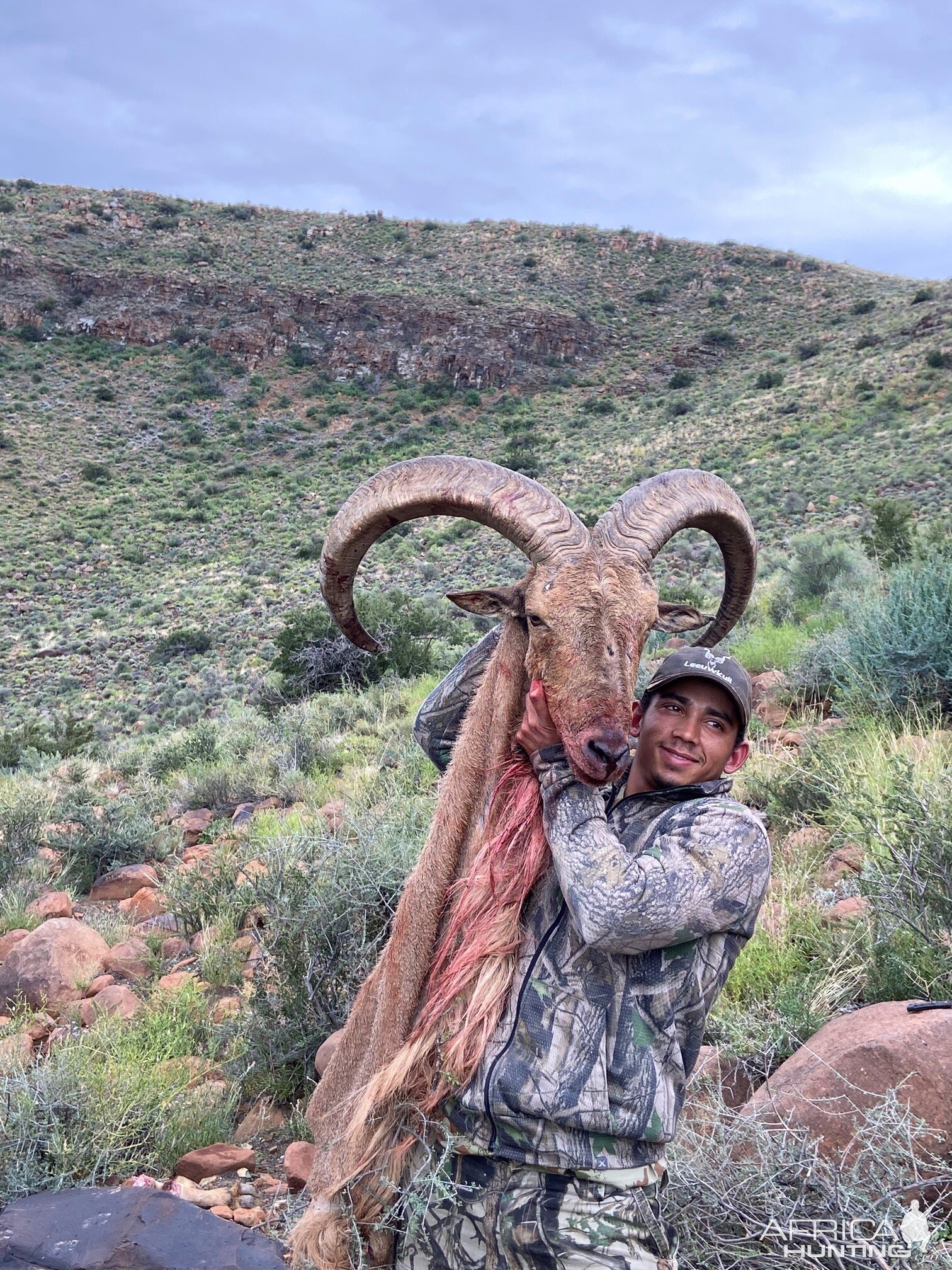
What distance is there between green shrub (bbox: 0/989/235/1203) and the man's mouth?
110 inches

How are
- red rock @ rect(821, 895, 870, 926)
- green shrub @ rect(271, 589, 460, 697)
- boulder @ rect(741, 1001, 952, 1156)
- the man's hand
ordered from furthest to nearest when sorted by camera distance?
green shrub @ rect(271, 589, 460, 697) → red rock @ rect(821, 895, 870, 926) → boulder @ rect(741, 1001, 952, 1156) → the man's hand

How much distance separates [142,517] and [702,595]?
27.5 m

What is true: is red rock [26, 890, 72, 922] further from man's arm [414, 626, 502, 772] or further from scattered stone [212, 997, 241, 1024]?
man's arm [414, 626, 502, 772]

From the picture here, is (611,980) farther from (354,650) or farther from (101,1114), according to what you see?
(354,650)

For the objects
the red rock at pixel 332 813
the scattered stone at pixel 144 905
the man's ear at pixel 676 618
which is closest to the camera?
the man's ear at pixel 676 618

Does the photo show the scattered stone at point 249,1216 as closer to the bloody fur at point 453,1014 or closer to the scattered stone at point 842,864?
the bloody fur at point 453,1014

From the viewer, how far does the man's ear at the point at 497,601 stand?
108 inches

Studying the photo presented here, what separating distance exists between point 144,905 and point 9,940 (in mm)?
1072

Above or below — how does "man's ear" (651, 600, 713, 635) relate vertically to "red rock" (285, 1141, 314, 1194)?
above

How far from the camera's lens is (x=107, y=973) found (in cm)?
544

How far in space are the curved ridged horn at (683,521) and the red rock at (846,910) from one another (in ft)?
5.92

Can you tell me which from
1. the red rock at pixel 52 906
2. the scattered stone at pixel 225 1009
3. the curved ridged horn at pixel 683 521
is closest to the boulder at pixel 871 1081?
the curved ridged horn at pixel 683 521

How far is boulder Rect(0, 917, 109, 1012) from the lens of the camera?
5133 millimetres

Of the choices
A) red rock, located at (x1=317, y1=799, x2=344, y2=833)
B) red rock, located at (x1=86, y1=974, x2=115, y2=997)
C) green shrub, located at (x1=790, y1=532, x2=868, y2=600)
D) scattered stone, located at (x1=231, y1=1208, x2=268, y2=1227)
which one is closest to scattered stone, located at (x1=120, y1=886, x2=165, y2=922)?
red rock, located at (x1=86, y1=974, x2=115, y2=997)
